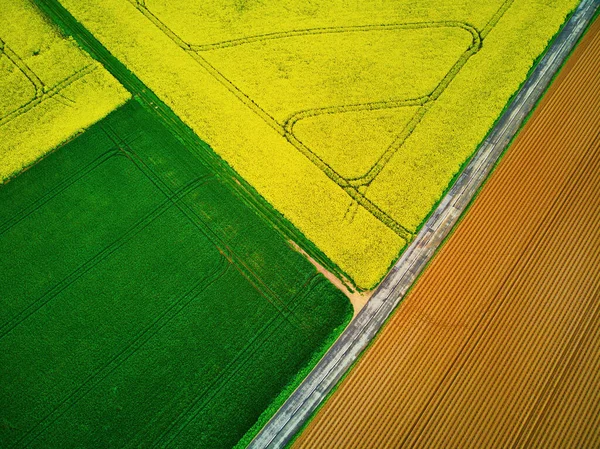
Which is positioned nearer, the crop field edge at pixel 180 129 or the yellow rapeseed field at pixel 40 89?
the crop field edge at pixel 180 129

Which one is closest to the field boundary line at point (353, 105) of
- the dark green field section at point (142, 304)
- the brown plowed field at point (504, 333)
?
the brown plowed field at point (504, 333)

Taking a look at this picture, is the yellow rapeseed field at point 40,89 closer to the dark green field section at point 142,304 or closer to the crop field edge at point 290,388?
the dark green field section at point 142,304

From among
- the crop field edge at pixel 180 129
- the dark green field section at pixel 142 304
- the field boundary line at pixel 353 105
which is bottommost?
the dark green field section at pixel 142 304

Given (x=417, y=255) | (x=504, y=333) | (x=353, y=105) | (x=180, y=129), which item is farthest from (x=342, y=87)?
(x=504, y=333)

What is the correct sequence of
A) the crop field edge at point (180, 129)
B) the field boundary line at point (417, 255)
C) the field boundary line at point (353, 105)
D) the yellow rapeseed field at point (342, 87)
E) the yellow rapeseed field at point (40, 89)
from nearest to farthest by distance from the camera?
the field boundary line at point (417, 255)
the crop field edge at point (180, 129)
the yellow rapeseed field at point (342, 87)
the field boundary line at point (353, 105)
the yellow rapeseed field at point (40, 89)

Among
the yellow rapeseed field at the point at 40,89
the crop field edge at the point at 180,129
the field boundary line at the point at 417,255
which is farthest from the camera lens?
the yellow rapeseed field at the point at 40,89

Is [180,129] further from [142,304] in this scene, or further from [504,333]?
[504,333]

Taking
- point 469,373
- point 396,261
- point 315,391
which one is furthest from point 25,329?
point 469,373
